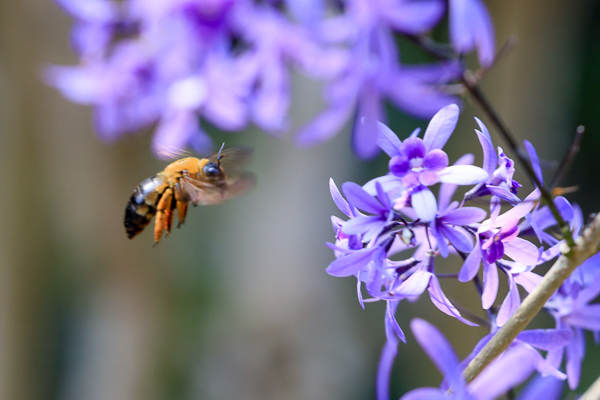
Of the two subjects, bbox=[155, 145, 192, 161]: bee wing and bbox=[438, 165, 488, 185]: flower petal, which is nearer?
bbox=[438, 165, 488, 185]: flower petal

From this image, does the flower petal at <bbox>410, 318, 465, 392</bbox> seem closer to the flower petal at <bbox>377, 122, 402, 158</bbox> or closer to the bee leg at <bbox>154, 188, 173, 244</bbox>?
the flower petal at <bbox>377, 122, 402, 158</bbox>

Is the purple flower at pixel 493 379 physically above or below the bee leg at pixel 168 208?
below

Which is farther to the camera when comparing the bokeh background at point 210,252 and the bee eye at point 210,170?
the bokeh background at point 210,252

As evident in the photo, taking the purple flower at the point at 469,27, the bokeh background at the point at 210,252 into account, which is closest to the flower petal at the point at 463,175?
the purple flower at the point at 469,27

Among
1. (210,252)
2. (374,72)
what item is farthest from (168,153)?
(210,252)

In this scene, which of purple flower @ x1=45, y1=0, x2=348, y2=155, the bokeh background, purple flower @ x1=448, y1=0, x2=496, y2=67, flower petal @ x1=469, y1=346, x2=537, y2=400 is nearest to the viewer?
flower petal @ x1=469, y1=346, x2=537, y2=400

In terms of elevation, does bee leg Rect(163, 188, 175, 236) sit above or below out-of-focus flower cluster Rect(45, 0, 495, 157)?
below

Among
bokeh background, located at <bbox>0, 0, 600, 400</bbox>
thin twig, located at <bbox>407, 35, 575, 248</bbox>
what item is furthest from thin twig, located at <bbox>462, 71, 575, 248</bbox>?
bokeh background, located at <bbox>0, 0, 600, 400</bbox>

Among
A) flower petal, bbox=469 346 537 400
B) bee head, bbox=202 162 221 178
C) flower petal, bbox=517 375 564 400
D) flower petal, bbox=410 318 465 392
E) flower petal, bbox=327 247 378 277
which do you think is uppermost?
bee head, bbox=202 162 221 178

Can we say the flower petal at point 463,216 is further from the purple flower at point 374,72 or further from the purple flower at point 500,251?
the purple flower at point 374,72
